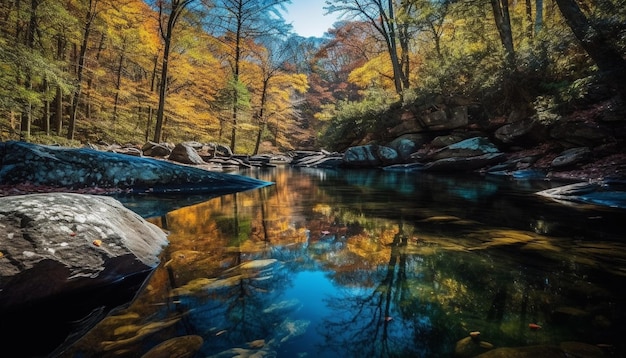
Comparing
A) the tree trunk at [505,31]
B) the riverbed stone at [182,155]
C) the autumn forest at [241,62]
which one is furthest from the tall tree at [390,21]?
the riverbed stone at [182,155]

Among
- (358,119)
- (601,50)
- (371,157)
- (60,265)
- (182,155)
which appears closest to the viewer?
(60,265)

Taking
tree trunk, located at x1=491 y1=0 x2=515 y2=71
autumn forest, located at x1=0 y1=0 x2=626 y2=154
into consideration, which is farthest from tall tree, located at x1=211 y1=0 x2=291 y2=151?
tree trunk, located at x1=491 y1=0 x2=515 y2=71

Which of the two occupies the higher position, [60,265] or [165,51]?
[165,51]

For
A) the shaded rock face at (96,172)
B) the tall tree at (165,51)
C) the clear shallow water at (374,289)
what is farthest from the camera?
the tall tree at (165,51)

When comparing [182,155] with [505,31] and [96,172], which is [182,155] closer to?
[96,172]

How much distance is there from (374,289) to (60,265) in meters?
1.69

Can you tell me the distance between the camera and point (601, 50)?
673 cm

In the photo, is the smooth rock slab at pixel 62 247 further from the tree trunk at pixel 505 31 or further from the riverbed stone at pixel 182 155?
the tree trunk at pixel 505 31

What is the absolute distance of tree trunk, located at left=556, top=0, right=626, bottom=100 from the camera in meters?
6.55

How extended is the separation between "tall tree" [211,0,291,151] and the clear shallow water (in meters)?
16.3

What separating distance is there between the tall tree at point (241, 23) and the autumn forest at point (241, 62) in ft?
0.19

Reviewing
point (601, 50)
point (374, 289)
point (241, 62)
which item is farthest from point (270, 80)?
point (374, 289)

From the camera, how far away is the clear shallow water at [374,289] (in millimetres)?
1266

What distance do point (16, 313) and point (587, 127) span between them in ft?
35.1
